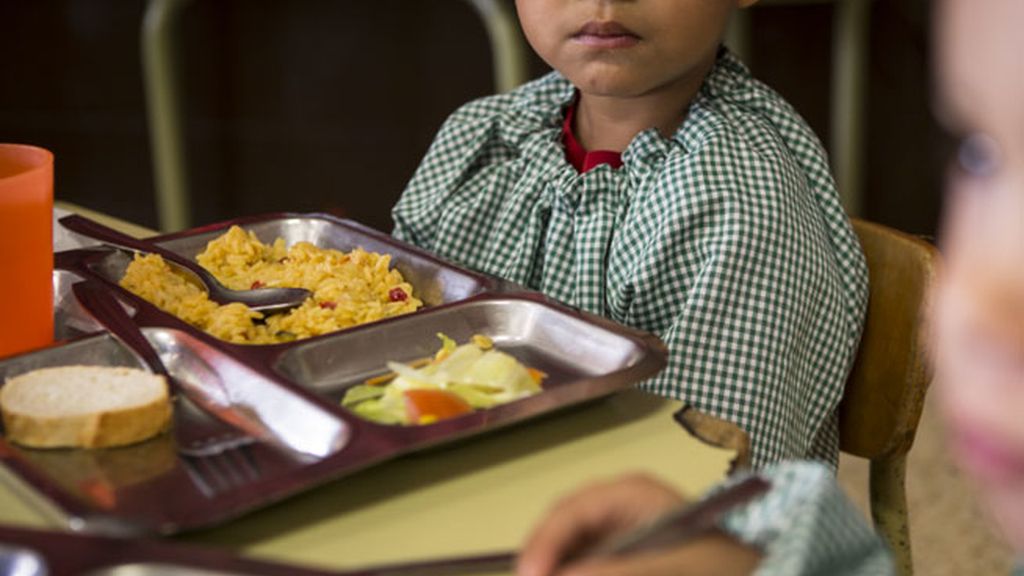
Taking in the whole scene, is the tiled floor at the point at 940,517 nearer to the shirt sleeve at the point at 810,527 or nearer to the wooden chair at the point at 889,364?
the wooden chair at the point at 889,364

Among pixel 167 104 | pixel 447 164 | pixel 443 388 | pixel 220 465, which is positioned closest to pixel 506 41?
pixel 167 104

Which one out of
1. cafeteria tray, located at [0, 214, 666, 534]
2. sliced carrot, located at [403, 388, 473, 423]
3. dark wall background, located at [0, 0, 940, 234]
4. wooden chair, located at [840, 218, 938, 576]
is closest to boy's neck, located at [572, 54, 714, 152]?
wooden chair, located at [840, 218, 938, 576]

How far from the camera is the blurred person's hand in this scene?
23.1 inches

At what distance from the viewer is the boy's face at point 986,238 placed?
0.33 m

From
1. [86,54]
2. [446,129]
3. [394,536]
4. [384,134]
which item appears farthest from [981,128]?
[86,54]

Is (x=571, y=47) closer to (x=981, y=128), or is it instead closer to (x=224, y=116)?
(x=981, y=128)

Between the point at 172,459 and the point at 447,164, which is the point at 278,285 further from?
the point at 447,164

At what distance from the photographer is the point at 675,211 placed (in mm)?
1264

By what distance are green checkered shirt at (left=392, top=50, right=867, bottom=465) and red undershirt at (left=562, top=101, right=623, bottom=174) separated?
0.06 feet

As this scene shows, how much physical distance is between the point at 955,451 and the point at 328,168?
12.0 feet

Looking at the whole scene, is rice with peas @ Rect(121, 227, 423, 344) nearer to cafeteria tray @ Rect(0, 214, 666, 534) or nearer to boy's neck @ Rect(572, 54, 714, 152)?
cafeteria tray @ Rect(0, 214, 666, 534)

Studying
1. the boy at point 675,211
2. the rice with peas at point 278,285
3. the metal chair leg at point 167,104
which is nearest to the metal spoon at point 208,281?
the rice with peas at point 278,285

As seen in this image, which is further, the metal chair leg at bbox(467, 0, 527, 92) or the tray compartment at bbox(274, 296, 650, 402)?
the metal chair leg at bbox(467, 0, 527, 92)

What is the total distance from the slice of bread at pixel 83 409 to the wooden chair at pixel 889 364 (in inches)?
27.4
